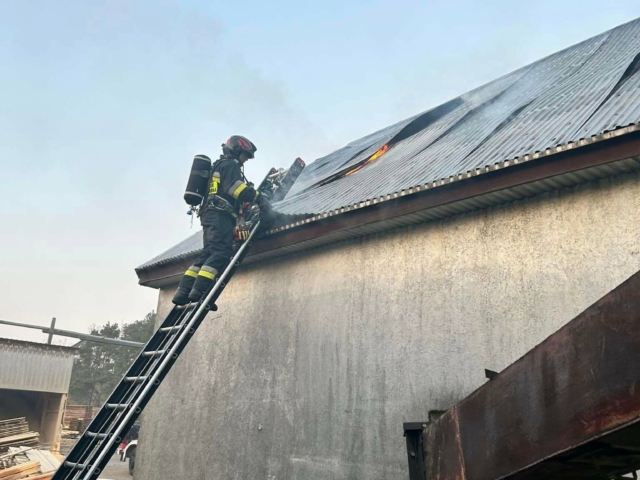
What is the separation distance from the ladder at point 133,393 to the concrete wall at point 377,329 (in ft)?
4.47

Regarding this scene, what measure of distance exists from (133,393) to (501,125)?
4.93 m

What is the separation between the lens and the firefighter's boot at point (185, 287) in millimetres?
5469

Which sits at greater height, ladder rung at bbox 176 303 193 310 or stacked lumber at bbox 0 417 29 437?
ladder rung at bbox 176 303 193 310

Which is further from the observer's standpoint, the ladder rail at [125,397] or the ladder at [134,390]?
the ladder rail at [125,397]

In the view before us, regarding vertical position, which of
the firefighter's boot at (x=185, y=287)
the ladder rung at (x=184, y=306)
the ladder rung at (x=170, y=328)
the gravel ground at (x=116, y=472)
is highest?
the firefighter's boot at (x=185, y=287)

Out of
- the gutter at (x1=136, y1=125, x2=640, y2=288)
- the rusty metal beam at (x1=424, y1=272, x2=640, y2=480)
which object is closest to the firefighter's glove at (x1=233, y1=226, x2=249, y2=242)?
the gutter at (x1=136, y1=125, x2=640, y2=288)

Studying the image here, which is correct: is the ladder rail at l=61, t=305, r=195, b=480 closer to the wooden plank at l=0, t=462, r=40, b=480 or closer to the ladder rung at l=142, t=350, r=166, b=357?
the ladder rung at l=142, t=350, r=166, b=357

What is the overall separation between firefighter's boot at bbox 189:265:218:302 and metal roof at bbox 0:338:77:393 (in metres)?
19.5

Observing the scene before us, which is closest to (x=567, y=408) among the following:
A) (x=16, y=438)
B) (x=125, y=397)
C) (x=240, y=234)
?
(x=125, y=397)

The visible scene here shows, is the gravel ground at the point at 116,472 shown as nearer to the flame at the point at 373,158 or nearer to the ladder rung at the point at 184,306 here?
the ladder rung at the point at 184,306

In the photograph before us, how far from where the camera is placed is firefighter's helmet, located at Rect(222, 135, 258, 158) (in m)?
6.41

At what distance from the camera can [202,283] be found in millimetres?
5438

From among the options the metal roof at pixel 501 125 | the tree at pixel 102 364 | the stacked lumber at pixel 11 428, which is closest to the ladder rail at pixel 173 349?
the metal roof at pixel 501 125

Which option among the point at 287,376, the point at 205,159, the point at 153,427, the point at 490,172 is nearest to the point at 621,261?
the point at 490,172
